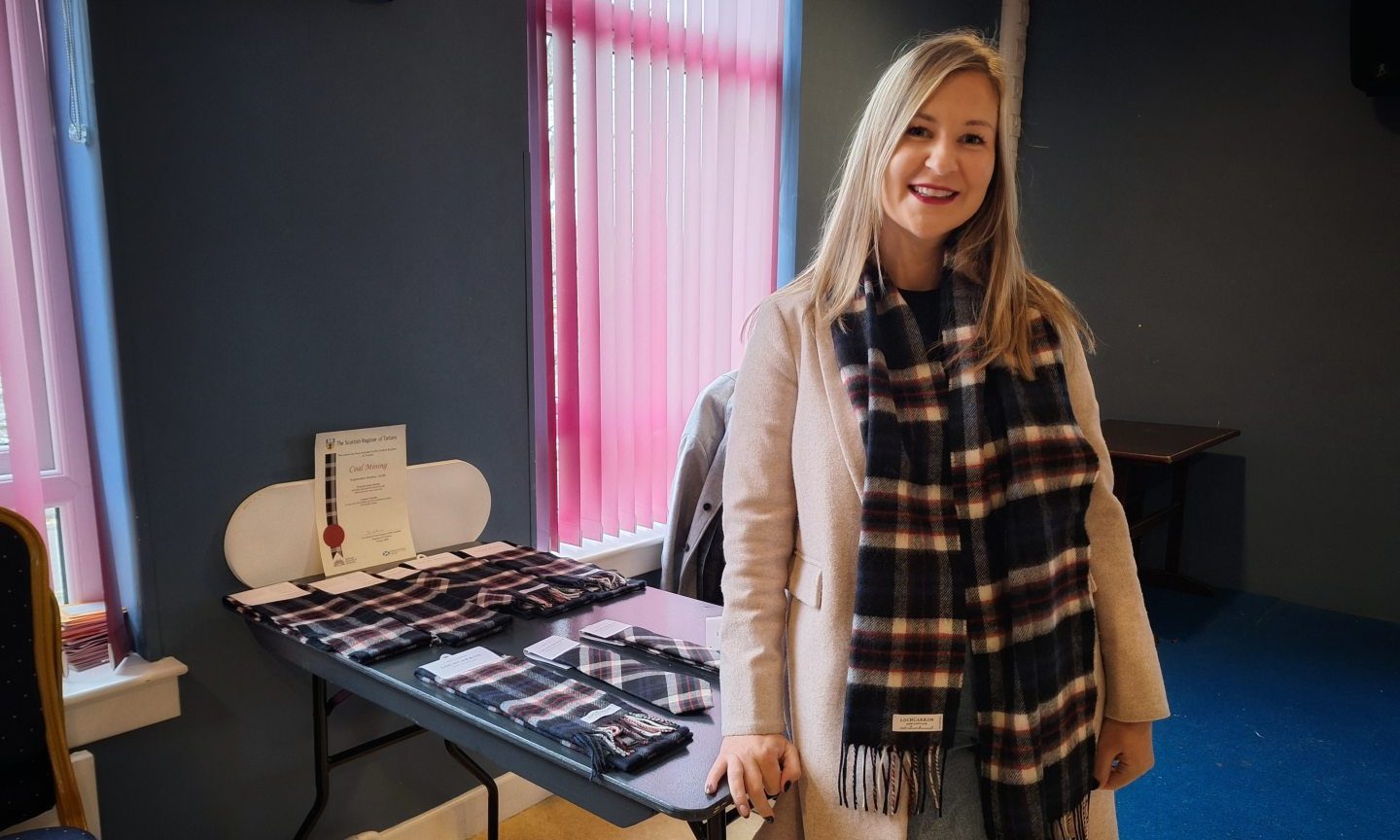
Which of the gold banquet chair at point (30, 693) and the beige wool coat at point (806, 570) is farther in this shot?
the gold banquet chair at point (30, 693)

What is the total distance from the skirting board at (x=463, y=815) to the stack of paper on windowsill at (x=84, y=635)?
68cm

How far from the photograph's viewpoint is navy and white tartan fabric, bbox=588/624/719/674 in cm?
137

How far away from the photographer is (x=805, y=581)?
3.36 ft

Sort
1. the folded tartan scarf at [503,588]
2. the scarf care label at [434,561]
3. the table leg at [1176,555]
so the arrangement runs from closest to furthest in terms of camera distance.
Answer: the folded tartan scarf at [503,588], the scarf care label at [434,561], the table leg at [1176,555]

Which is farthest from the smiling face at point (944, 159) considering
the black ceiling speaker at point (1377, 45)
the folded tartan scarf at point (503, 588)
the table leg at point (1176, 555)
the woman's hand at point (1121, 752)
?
the table leg at point (1176, 555)

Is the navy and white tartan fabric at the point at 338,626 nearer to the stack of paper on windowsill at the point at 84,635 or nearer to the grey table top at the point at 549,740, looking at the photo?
the grey table top at the point at 549,740

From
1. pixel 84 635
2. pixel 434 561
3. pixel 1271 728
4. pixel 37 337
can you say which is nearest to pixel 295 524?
pixel 434 561

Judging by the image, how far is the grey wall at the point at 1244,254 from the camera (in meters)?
3.56

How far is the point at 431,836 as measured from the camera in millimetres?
2088

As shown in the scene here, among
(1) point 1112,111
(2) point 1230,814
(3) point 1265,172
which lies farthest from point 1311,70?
(2) point 1230,814

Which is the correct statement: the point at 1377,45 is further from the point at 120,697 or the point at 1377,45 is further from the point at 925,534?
the point at 120,697

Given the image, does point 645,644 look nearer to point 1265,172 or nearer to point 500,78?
point 500,78

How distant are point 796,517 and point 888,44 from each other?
298 cm

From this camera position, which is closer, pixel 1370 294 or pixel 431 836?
pixel 431 836
